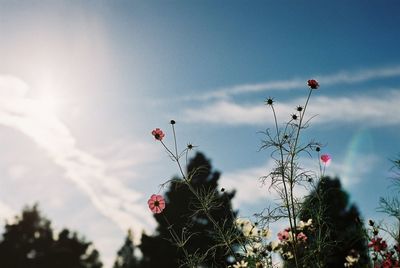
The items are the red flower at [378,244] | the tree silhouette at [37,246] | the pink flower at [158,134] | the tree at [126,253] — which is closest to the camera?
the red flower at [378,244]

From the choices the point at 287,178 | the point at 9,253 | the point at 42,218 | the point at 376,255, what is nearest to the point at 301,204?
the point at 287,178

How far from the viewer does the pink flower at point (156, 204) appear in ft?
23.6

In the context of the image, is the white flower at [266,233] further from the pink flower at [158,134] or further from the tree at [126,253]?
the tree at [126,253]

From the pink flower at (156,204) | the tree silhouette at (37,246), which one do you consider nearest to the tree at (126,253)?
the tree silhouette at (37,246)

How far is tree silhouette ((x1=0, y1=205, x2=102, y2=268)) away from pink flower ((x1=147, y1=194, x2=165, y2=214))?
112 ft

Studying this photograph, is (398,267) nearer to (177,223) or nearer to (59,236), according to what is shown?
(177,223)

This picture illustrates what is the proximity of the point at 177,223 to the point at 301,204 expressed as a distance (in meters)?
18.7

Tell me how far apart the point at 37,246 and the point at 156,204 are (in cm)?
3601

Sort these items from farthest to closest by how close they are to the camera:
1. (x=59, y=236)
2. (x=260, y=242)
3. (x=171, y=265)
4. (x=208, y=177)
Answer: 1. (x=59, y=236)
2. (x=208, y=177)
3. (x=171, y=265)
4. (x=260, y=242)

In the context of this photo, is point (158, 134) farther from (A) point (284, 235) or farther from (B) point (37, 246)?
(B) point (37, 246)

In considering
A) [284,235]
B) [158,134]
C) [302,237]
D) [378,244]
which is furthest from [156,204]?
→ [378,244]

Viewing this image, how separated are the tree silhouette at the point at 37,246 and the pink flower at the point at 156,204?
3411cm

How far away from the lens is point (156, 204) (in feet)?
23.8

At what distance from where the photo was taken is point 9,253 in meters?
36.9
